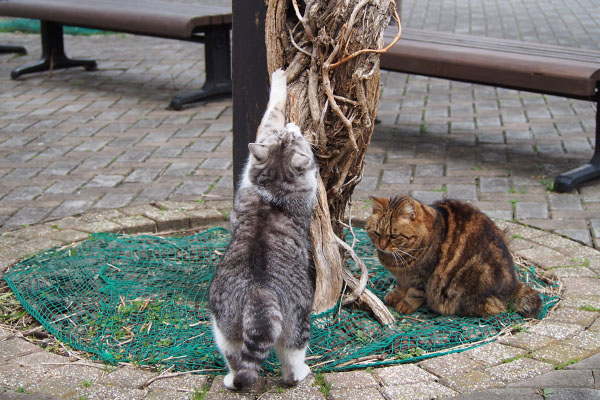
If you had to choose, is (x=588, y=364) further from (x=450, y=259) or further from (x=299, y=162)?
(x=299, y=162)

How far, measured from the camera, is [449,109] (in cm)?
752

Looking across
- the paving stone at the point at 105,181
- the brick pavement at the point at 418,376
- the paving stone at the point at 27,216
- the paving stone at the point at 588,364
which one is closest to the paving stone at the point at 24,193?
the paving stone at the point at 27,216

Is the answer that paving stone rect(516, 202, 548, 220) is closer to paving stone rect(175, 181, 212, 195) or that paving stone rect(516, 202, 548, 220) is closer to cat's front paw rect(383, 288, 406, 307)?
cat's front paw rect(383, 288, 406, 307)

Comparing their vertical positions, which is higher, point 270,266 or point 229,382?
point 270,266

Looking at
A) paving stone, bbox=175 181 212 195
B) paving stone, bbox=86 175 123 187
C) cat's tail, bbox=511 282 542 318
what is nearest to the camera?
cat's tail, bbox=511 282 542 318

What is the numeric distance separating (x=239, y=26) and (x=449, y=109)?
4210 mm

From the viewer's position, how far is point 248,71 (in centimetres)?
384

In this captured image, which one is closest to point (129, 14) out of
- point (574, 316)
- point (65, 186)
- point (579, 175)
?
point (65, 186)

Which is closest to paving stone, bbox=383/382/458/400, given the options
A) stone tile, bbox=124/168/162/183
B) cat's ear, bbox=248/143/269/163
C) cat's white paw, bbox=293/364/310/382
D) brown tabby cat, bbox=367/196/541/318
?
cat's white paw, bbox=293/364/310/382

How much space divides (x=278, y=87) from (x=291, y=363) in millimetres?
1322

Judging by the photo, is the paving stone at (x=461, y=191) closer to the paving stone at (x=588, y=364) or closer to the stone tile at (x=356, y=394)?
the paving stone at (x=588, y=364)

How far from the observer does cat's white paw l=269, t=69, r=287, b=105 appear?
134 inches

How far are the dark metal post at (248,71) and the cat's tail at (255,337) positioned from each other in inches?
52.0

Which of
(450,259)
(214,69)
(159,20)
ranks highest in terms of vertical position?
(159,20)
